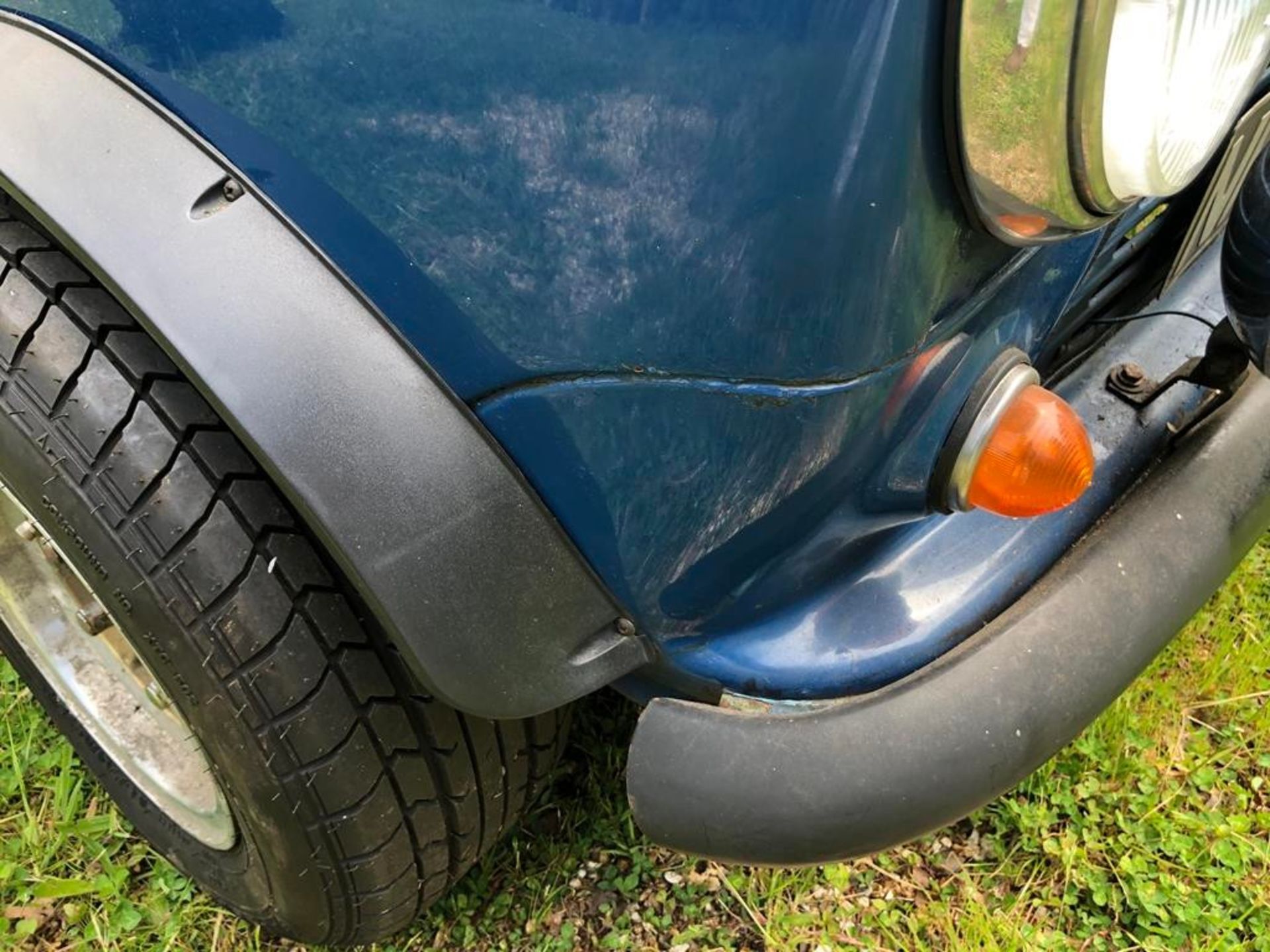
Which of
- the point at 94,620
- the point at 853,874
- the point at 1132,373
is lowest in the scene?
the point at 853,874

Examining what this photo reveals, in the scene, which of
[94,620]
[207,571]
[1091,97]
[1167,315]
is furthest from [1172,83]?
[94,620]

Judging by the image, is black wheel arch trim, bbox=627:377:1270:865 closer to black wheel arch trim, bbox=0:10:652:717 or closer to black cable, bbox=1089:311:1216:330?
black wheel arch trim, bbox=0:10:652:717

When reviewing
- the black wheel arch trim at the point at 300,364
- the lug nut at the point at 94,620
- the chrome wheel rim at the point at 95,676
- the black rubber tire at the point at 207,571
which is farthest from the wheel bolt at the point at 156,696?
the black wheel arch trim at the point at 300,364

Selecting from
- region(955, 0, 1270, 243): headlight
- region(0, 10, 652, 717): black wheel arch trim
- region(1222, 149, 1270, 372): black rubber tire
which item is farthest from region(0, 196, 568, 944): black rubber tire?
region(1222, 149, 1270, 372): black rubber tire

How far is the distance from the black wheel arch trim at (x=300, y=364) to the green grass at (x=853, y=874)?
2.81 ft

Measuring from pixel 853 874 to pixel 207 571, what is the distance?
1136mm

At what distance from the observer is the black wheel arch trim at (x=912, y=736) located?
119 cm

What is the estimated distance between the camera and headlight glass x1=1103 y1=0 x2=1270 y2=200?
97 centimetres

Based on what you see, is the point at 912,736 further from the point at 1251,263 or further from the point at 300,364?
the point at 300,364

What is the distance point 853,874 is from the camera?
1.80 m

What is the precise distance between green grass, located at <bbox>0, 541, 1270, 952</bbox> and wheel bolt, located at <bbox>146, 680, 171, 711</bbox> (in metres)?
0.36

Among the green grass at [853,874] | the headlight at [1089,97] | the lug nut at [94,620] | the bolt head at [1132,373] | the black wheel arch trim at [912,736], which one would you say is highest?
the headlight at [1089,97]

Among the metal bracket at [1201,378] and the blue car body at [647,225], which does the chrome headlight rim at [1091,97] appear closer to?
the blue car body at [647,225]

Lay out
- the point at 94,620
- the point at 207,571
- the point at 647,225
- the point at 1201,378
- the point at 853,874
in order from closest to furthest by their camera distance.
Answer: the point at 647,225 → the point at 207,571 → the point at 1201,378 → the point at 94,620 → the point at 853,874
